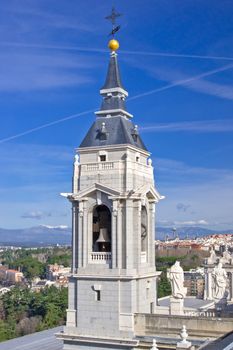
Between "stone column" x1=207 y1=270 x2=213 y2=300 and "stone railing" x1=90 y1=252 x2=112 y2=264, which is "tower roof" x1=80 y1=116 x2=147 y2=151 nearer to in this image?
"stone railing" x1=90 y1=252 x2=112 y2=264

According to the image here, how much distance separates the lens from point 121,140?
85.9 ft

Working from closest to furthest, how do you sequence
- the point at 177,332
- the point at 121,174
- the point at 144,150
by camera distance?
the point at 177,332, the point at 121,174, the point at 144,150

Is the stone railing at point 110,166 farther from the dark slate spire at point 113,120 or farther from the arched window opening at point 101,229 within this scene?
the arched window opening at point 101,229

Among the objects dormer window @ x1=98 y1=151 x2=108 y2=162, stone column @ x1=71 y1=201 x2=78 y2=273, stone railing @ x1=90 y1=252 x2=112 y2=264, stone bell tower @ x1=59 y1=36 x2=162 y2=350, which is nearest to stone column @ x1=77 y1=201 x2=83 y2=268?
stone bell tower @ x1=59 y1=36 x2=162 y2=350

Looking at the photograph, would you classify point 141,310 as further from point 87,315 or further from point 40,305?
point 40,305

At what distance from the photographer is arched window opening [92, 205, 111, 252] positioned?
26359 millimetres

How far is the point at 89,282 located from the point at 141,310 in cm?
261

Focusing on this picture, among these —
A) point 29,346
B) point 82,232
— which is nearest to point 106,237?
point 82,232

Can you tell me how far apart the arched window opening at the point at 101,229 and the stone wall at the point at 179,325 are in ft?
11.6

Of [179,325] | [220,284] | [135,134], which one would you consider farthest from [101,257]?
[220,284]

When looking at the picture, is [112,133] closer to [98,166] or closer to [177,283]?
[98,166]

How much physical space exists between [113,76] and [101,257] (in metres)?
8.72

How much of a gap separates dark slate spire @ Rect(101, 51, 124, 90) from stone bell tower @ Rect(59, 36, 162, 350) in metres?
0.28

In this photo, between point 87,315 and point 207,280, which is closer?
point 87,315
